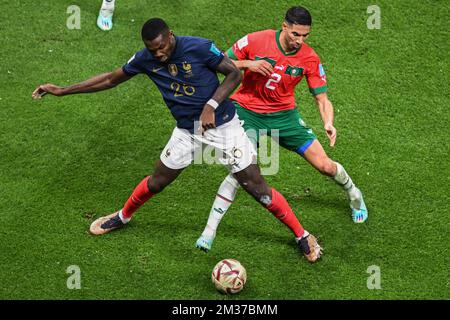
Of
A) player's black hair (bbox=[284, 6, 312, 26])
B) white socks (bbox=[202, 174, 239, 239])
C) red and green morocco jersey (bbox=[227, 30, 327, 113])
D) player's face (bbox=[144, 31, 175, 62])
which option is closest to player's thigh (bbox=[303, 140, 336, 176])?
red and green morocco jersey (bbox=[227, 30, 327, 113])

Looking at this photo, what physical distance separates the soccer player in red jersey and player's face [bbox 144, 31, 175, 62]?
797 millimetres

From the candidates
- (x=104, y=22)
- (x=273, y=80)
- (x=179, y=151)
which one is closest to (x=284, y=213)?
(x=179, y=151)

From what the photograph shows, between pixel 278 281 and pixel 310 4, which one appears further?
pixel 310 4

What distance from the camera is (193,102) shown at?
7762 millimetres

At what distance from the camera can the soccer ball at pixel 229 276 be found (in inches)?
309

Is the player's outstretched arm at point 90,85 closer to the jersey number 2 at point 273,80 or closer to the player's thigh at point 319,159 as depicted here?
the jersey number 2 at point 273,80

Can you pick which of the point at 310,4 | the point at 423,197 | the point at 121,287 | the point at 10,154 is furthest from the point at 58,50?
the point at 423,197

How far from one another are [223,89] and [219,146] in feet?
1.87

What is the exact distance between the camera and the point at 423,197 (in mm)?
9008

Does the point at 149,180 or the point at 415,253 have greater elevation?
the point at 149,180

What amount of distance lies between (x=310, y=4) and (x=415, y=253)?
4.01 meters

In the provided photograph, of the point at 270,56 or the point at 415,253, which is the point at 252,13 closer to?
the point at 270,56

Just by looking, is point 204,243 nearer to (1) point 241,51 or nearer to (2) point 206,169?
Result: (2) point 206,169

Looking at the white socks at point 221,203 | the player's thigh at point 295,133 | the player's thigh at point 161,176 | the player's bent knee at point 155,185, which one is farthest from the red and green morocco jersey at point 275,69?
the player's bent knee at point 155,185
